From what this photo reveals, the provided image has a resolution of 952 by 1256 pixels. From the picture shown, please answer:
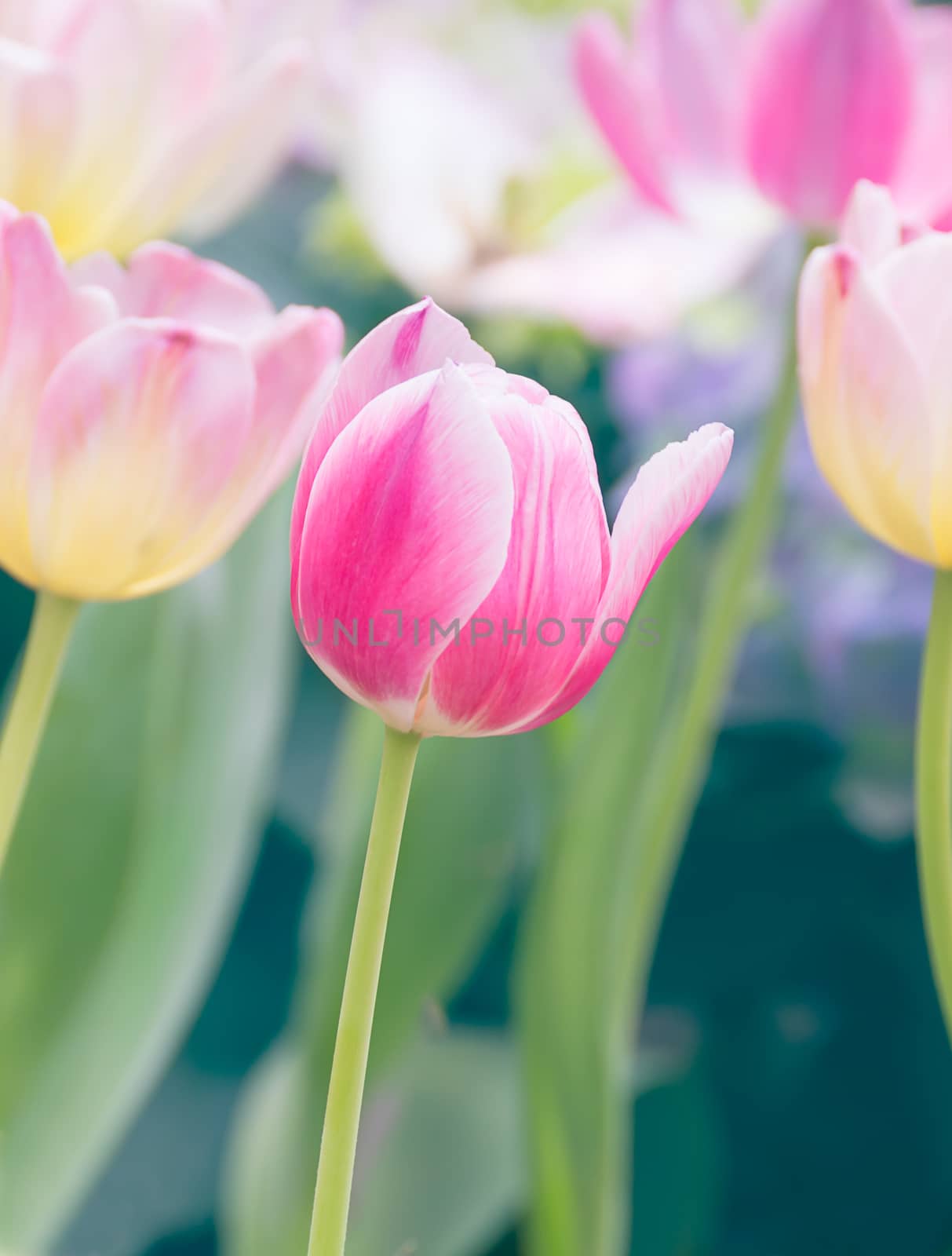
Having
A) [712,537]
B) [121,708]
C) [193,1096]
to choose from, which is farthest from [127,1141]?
[712,537]

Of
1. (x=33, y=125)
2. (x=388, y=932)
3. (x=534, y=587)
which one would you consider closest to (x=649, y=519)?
A: (x=534, y=587)

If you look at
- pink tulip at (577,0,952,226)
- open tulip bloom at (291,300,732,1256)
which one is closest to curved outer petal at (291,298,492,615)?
open tulip bloom at (291,300,732,1256)

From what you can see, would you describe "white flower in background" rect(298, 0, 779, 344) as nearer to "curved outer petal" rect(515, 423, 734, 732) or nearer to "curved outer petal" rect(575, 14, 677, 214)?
"curved outer petal" rect(575, 14, 677, 214)

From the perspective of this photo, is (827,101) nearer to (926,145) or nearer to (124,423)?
(926,145)

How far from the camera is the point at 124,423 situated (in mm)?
168

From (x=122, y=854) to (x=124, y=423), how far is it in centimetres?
24

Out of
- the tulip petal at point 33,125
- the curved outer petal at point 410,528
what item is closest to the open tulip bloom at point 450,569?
the curved outer petal at point 410,528

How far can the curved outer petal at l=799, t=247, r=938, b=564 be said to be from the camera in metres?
0.16

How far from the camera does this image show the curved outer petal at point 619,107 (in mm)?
284

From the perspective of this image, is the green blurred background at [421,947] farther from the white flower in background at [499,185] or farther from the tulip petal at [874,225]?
the tulip petal at [874,225]

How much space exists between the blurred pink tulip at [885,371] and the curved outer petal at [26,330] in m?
Answer: 0.09

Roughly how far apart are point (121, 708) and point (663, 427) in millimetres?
180

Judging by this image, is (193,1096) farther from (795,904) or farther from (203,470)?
(203,470)

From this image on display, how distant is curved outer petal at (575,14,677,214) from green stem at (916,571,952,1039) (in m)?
0.15
